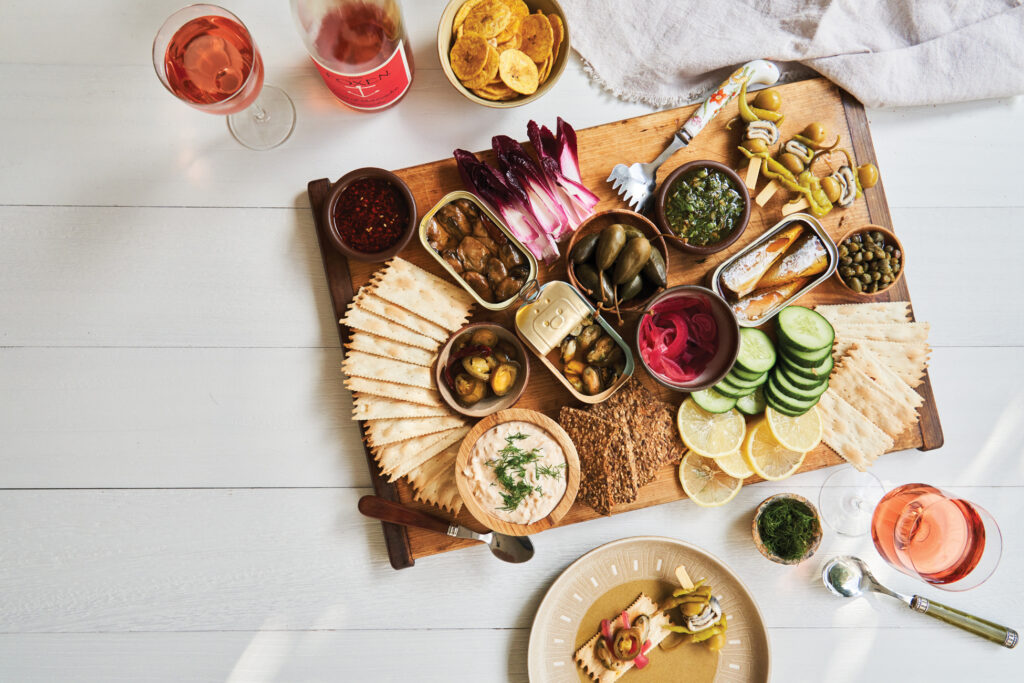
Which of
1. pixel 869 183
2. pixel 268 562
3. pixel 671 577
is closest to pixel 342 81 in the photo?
pixel 268 562

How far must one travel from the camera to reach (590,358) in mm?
2316

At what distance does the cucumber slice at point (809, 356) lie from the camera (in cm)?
227

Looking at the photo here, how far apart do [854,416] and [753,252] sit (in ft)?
2.39

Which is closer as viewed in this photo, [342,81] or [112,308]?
[342,81]

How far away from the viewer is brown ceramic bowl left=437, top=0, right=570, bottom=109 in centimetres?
229

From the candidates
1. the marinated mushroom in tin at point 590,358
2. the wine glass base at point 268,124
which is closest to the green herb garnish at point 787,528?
the marinated mushroom in tin at point 590,358

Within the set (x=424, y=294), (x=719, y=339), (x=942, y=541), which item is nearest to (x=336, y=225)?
(x=424, y=294)

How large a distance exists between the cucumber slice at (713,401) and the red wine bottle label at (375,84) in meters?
1.55

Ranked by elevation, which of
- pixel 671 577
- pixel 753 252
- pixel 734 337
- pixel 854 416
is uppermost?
pixel 753 252

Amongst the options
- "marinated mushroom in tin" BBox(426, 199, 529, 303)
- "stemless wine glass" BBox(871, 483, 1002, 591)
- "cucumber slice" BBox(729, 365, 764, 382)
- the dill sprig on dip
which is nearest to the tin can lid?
"marinated mushroom in tin" BBox(426, 199, 529, 303)

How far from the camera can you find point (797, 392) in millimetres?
2312

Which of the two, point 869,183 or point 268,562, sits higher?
point 869,183

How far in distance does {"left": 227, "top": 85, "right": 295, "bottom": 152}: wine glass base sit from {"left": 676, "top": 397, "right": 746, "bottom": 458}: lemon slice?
184cm

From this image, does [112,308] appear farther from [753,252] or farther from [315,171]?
[753,252]
